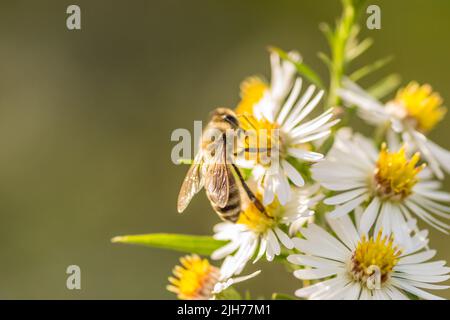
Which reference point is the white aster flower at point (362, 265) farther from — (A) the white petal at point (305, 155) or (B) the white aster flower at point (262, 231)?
(A) the white petal at point (305, 155)

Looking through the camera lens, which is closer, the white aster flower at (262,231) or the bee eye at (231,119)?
the white aster flower at (262,231)

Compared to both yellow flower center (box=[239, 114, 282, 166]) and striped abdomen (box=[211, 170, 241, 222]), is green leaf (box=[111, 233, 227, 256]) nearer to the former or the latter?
striped abdomen (box=[211, 170, 241, 222])

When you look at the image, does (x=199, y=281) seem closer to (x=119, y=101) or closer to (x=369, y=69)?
(x=369, y=69)

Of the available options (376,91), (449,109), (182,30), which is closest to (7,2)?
(182,30)

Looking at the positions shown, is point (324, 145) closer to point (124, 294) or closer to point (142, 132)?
point (124, 294)

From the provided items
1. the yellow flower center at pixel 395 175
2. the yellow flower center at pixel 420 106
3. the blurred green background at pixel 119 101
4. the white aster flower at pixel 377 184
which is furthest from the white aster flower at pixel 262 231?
the blurred green background at pixel 119 101
